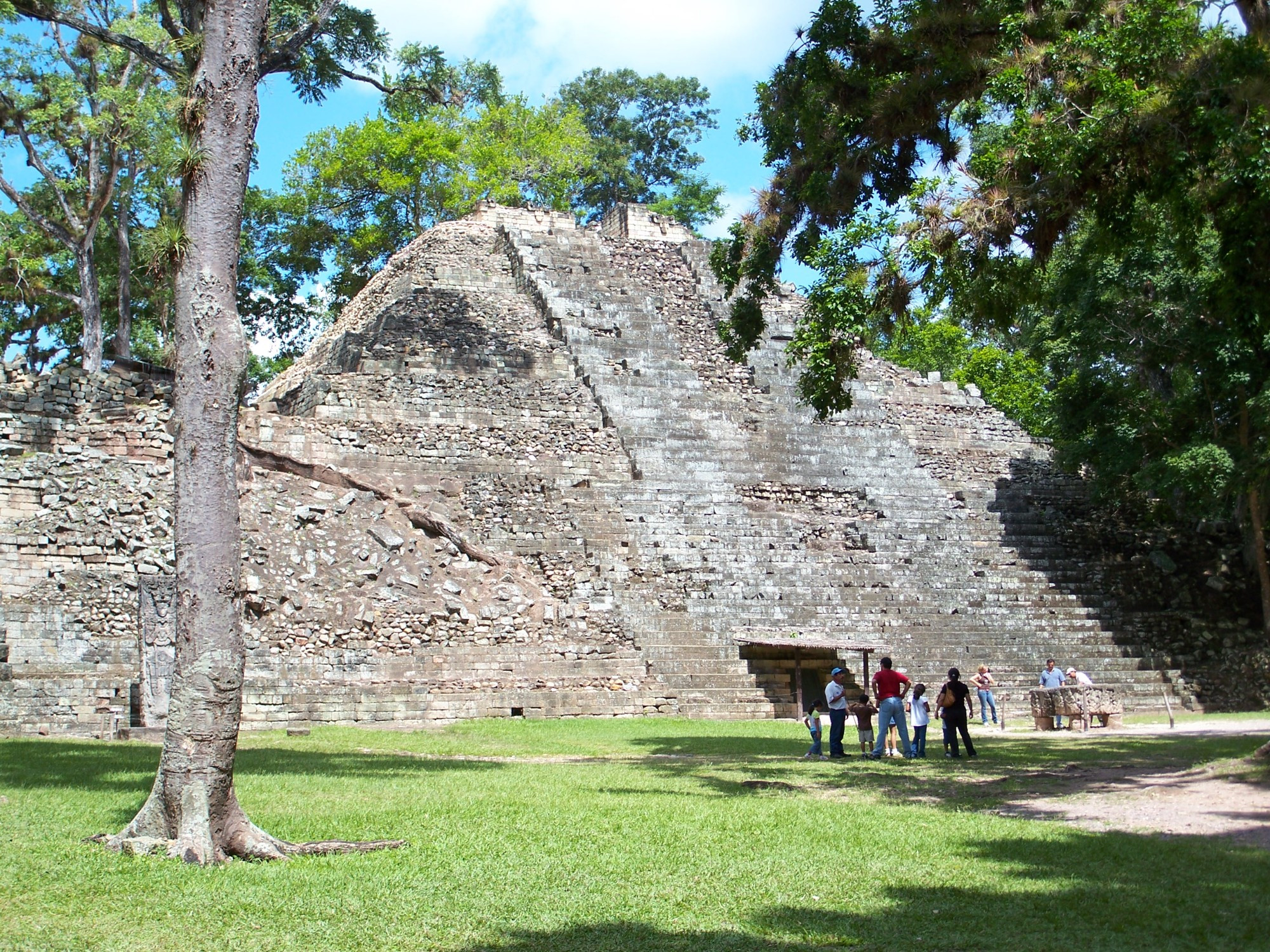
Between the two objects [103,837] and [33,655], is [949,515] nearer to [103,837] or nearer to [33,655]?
[33,655]

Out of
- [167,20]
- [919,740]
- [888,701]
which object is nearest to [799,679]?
[919,740]

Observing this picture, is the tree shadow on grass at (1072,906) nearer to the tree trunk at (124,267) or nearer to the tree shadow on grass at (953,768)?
the tree shadow on grass at (953,768)

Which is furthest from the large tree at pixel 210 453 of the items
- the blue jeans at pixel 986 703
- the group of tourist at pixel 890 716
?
the blue jeans at pixel 986 703

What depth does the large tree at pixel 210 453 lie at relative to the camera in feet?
22.2

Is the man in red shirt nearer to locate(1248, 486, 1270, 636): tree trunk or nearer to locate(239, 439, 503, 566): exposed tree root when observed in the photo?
locate(239, 439, 503, 566): exposed tree root

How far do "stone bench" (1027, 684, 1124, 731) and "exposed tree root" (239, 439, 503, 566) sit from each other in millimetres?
8226

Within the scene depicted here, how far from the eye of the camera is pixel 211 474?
7230mm

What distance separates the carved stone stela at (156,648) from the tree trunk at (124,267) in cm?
1175

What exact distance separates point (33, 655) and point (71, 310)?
19.0 m

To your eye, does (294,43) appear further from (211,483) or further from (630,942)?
(630,942)

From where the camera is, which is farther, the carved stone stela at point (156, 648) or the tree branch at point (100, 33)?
the carved stone stela at point (156, 648)

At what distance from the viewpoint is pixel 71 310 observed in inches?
1243

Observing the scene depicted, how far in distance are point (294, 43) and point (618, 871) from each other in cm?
594

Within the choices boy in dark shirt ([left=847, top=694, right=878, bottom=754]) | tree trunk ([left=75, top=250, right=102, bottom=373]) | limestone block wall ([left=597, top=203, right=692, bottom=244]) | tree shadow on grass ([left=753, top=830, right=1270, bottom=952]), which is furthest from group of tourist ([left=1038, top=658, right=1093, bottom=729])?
limestone block wall ([left=597, top=203, right=692, bottom=244])
